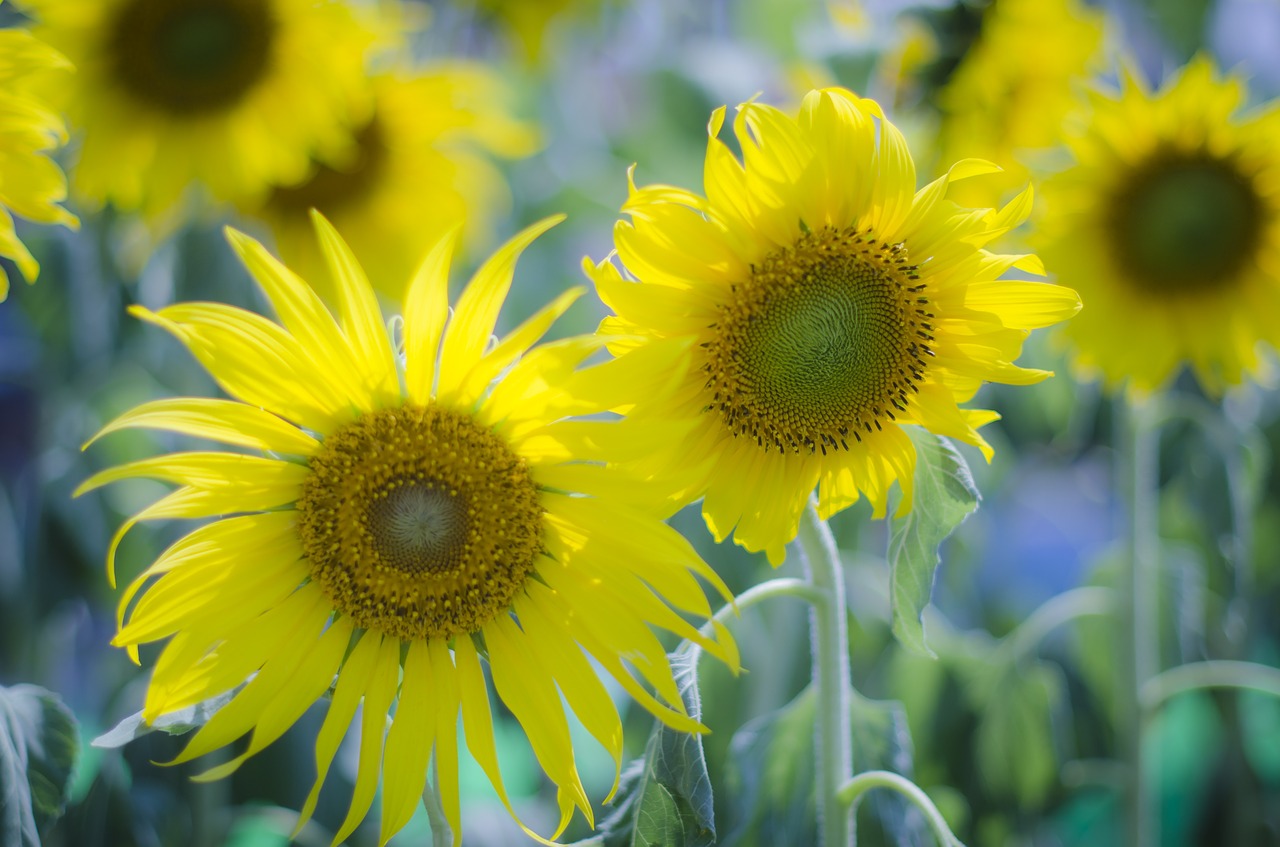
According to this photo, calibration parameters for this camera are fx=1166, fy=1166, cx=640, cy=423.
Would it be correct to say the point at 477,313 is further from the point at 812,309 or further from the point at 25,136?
the point at 25,136

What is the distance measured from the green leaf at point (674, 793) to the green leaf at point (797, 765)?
0.11 metres

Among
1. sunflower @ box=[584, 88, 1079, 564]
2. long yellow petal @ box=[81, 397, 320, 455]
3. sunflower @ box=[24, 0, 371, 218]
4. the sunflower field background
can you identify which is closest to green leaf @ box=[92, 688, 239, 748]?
the sunflower field background

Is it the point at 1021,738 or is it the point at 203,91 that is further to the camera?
the point at 203,91

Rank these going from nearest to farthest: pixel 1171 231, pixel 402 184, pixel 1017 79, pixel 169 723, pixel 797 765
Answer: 1. pixel 169 723
2. pixel 797 765
3. pixel 1171 231
4. pixel 1017 79
5. pixel 402 184

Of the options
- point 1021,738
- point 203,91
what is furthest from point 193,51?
point 1021,738

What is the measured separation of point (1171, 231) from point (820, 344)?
42 cm

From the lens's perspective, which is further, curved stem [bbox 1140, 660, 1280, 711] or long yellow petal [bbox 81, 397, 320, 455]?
curved stem [bbox 1140, 660, 1280, 711]

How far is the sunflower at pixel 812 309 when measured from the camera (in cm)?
50

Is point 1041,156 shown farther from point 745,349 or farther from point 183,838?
point 183,838

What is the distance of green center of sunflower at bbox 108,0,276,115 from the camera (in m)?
0.98

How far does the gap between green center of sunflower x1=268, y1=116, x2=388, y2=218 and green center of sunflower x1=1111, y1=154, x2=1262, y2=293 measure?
680 mm

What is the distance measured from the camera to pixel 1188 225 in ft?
2.73

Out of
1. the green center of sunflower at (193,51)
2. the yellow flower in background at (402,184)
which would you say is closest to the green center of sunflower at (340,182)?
the yellow flower in background at (402,184)

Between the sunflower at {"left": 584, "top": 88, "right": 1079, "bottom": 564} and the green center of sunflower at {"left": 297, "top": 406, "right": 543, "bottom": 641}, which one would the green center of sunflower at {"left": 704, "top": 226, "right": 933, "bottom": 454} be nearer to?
the sunflower at {"left": 584, "top": 88, "right": 1079, "bottom": 564}
